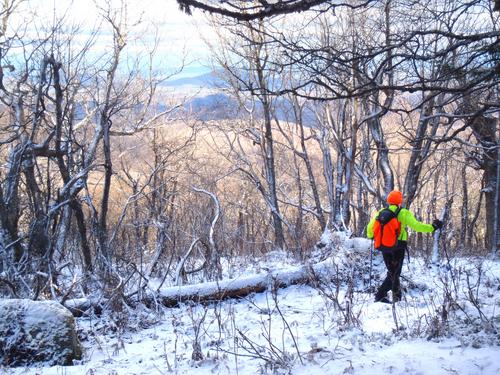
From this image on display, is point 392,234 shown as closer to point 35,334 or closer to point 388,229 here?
point 388,229

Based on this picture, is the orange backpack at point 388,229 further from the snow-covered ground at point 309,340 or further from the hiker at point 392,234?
the snow-covered ground at point 309,340

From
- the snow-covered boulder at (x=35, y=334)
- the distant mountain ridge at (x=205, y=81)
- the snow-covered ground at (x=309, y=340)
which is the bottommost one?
the snow-covered ground at (x=309, y=340)

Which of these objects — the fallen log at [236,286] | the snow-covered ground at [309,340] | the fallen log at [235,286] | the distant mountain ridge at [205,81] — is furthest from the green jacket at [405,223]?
the distant mountain ridge at [205,81]

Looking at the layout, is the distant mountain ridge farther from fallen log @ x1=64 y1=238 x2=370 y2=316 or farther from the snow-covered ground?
the snow-covered ground

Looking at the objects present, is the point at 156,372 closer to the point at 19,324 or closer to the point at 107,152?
the point at 19,324

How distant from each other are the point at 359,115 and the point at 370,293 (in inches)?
347

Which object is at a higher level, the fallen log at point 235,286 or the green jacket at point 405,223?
the green jacket at point 405,223

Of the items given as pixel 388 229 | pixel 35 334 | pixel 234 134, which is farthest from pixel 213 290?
pixel 234 134

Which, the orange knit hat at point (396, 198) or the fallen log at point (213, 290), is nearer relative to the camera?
the fallen log at point (213, 290)

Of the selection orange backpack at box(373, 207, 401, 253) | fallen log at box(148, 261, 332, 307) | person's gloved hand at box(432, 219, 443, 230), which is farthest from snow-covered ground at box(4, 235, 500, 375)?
person's gloved hand at box(432, 219, 443, 230)

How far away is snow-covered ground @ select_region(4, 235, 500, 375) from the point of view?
4.12 m

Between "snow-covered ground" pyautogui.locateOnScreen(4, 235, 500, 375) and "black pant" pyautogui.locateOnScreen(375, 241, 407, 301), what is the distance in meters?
0.22

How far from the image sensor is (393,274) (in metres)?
6.36

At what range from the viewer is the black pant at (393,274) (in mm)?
6441
